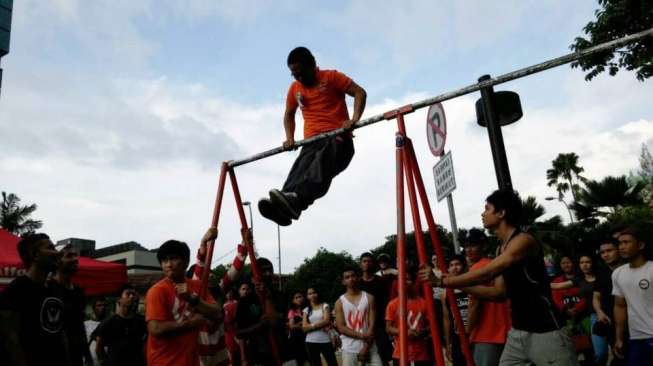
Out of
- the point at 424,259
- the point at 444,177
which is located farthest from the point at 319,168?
the point at 424,259

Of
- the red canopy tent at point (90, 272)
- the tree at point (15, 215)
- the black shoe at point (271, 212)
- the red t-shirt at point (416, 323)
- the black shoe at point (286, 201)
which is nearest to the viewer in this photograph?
the black shoe at point (286, 201)

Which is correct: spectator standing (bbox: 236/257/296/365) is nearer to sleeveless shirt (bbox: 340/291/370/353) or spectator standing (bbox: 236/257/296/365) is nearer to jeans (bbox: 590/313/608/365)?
sleeveless shirt (bbox: 340/291/370/353)

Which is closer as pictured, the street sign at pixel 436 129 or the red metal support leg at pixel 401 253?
the red metal support leg at pixel 401 253

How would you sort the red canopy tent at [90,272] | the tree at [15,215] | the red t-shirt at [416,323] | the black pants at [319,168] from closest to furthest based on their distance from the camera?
1. the black pants at [319,168]
2. the red t-shirt at [416,323]
3. the red canopy tent at [90,272]
4. the tree at [15,215]

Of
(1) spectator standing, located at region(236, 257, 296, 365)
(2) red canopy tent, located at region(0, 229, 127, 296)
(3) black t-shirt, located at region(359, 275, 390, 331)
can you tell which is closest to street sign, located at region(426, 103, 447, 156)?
(3) black t-shirt, located at region(359, 275, 390, 331)

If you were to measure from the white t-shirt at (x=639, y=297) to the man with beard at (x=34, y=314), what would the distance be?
4.47 m

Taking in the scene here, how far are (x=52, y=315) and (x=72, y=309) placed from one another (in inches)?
40.1

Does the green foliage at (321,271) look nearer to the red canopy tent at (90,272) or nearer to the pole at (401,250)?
the red canopy tent at (90,272)

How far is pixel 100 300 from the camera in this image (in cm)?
759

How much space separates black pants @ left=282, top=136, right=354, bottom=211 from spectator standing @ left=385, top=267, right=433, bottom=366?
163 centimetres

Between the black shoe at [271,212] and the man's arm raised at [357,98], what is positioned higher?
the man's arm raised at [357,98]

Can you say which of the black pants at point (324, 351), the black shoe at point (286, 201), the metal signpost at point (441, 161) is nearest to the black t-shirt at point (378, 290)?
the black pants at point (324, 351)

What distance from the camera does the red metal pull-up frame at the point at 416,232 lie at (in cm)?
347

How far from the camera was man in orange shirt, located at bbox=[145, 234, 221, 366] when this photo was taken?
12.5 feet
